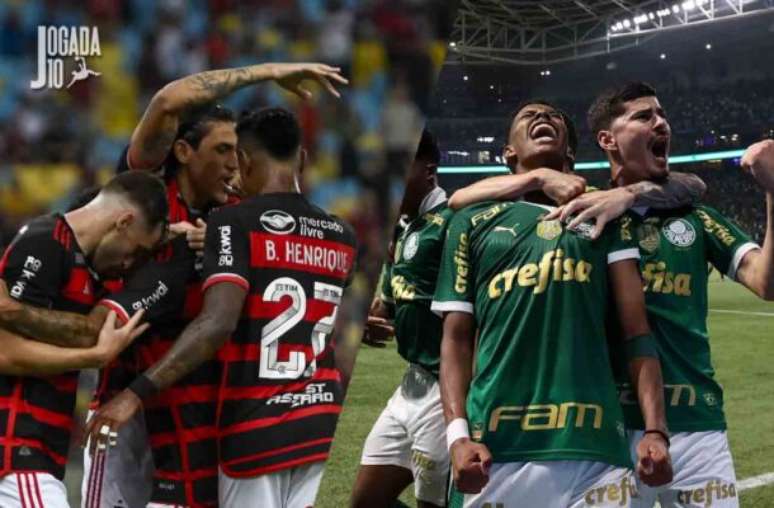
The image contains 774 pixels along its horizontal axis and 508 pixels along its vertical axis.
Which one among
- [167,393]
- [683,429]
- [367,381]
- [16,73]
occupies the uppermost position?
[16,73]

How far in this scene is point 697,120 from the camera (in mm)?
25047

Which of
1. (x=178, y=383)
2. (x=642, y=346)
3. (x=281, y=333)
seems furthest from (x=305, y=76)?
(x=642, y=346)

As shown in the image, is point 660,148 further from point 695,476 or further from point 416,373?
point 416,373

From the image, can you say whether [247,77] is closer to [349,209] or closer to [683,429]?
[349,209]

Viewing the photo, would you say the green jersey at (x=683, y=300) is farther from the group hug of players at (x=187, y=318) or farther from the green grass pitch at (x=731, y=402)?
the green grass pitch at (x=731, y=402)

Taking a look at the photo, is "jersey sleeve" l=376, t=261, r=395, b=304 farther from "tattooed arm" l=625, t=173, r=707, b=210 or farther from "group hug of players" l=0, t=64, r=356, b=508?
"group hug of players" l=0, t=64, r=356, b=508

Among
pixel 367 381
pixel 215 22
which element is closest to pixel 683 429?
pixel 215 22

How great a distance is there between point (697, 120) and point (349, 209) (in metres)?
25.2

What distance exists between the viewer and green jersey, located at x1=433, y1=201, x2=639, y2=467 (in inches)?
63.6

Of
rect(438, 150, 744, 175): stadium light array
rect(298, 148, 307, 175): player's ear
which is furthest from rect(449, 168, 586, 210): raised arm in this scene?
rect(438, 150, 744, 175): stadium light array

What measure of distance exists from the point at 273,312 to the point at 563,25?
20506mm

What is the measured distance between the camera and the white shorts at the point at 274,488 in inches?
61.9

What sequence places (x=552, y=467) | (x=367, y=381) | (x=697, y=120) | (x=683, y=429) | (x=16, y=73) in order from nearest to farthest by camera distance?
(x=16, y=73) → (x=552, y=467) → (x=683, y=429) → (x=367, y=381) → (x=697, y=120)

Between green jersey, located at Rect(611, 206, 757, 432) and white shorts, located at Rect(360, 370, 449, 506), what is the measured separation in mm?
641
